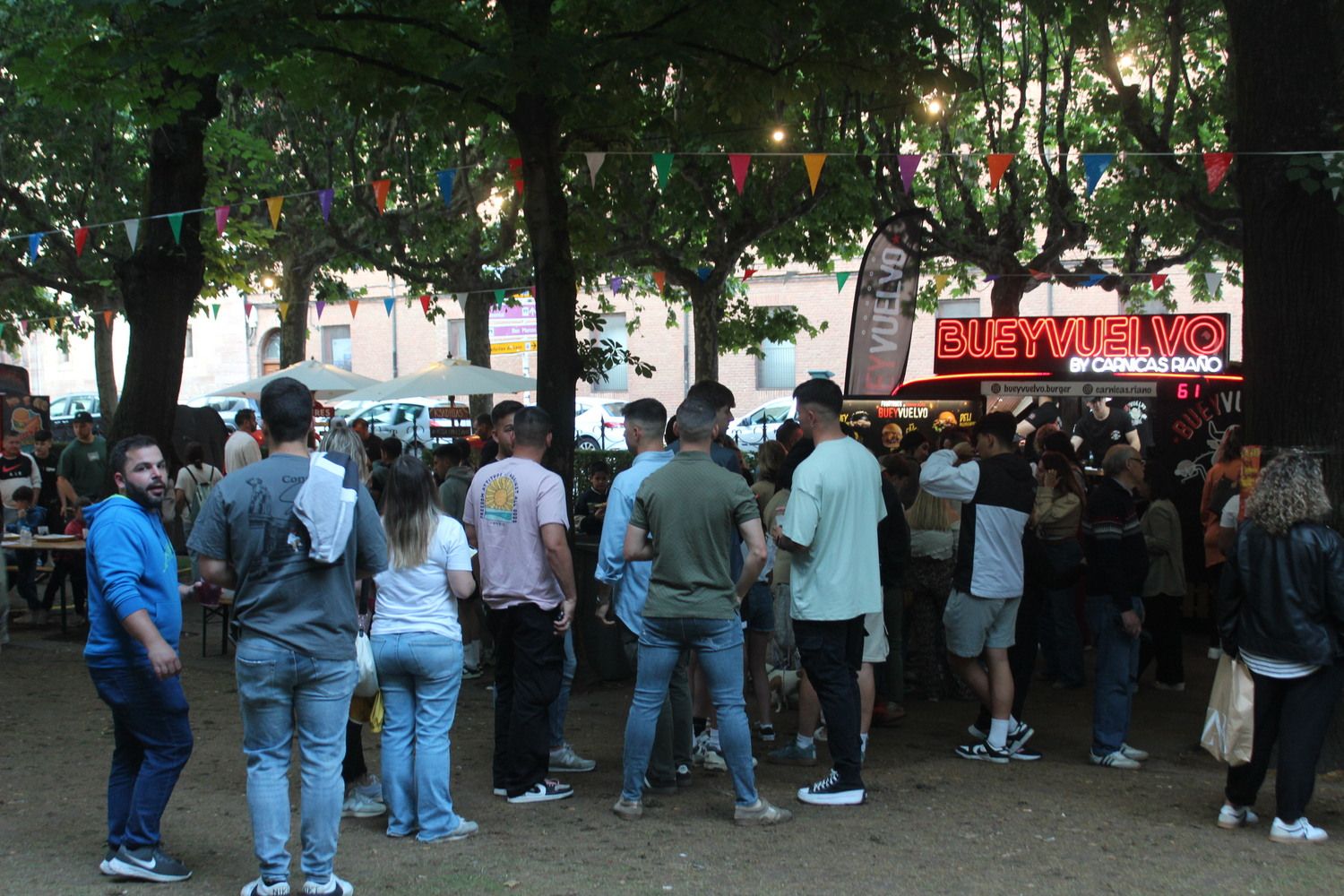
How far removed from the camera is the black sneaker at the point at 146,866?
4.95m

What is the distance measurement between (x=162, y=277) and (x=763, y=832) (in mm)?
8493

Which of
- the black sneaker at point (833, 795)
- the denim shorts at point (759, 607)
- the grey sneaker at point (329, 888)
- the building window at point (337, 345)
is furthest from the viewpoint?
the building window at point (337, 345)

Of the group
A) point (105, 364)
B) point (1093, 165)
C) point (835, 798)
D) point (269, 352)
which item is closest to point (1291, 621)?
point (835, 798)

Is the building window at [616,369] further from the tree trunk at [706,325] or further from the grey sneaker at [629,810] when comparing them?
the grey sneaker at [629,810]

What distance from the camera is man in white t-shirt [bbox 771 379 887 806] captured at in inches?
240

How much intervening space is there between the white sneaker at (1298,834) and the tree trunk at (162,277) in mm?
9544

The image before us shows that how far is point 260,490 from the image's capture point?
4.60m

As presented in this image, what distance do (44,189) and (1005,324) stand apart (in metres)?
16.6

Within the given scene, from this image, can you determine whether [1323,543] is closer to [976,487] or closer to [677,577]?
[976,487]

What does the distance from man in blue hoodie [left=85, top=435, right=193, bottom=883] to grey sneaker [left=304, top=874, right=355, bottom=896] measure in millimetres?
665

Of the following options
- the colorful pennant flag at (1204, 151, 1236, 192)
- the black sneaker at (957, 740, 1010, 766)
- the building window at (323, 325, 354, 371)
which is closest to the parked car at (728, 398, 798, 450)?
the building window at (323, 325, 354, 371)

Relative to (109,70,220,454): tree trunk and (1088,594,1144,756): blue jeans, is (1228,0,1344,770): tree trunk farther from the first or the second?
(109,70,220,454): tree trunk

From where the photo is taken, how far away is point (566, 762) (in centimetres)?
682

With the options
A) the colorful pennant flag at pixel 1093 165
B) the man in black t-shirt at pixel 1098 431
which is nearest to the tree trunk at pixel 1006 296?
the man in black t-shirt at pixel 1098 431
